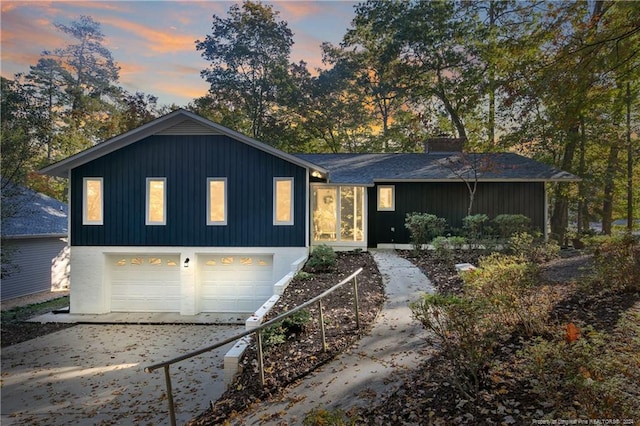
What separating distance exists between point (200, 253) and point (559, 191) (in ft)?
58.8

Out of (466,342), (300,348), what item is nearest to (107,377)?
(300,348)

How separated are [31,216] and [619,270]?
762 inches

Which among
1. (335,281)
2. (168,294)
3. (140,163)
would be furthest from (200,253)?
(335,281)

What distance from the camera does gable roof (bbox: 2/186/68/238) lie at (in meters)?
10.8

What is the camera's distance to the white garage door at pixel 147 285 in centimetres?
1170

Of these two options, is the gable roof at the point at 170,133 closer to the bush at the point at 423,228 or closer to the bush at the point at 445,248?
the bush at the point at 423,228

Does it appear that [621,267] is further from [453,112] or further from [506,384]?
[453,112]

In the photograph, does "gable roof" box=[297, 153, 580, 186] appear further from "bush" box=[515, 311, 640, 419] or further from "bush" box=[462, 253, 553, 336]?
"bush" box=[515, 311, 640, 419]

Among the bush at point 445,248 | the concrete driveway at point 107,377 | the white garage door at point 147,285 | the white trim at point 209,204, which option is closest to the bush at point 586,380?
the concrete driveway at point 107,377

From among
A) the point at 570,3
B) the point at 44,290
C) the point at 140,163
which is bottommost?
the point at 44,290

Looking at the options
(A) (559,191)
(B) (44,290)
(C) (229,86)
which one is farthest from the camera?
(C) (229,86)

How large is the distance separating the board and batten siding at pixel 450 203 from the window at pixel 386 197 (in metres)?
0.16

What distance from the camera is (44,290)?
15039 mm

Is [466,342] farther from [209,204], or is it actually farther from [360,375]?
[209,204]
